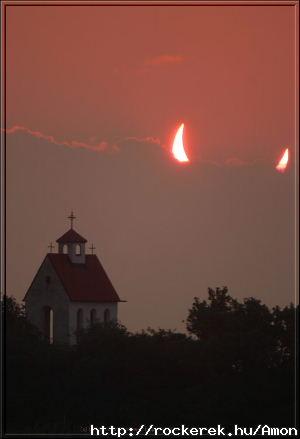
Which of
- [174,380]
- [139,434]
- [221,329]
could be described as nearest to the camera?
[139,434]

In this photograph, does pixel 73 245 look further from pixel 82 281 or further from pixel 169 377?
pixel 169 377

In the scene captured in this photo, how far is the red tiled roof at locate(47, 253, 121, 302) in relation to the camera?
260ft

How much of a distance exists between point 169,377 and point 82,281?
33381 millimetres

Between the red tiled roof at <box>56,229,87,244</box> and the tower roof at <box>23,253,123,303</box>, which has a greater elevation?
the red tiled roof at <box>56,229,87,244</box>

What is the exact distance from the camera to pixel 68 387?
46438mm

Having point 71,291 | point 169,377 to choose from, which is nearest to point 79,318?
point 71,291

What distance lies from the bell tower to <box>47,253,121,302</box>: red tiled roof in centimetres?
28

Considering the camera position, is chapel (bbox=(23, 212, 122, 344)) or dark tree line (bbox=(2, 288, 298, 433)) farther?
chapel (bbox=(23, 212, 122, 344))

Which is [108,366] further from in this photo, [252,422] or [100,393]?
[252,422]

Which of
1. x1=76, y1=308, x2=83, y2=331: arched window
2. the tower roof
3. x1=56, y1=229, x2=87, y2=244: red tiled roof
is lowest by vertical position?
x1=76, y1=308, x2=83, y2=331: arched window

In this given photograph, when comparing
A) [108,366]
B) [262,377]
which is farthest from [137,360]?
[262,377]

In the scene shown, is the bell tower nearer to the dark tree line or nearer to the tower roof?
the tower roof

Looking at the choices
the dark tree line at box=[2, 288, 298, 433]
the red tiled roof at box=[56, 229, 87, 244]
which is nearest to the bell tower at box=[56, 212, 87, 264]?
the red tiled roof at box=[56, 229, 87, 244]

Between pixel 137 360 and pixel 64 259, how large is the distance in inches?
1283
